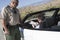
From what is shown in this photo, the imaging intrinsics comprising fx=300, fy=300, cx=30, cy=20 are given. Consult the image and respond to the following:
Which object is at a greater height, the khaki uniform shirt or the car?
the khaki uniform shirt

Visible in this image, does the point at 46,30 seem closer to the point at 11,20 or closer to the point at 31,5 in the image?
the point at 11,20

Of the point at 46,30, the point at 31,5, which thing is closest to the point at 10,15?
the point at 46,30

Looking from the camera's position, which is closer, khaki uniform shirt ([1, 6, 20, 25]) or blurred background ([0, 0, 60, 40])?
khaki uniform shirt ([1, 6, 20, 25])

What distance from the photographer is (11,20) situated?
6879mm

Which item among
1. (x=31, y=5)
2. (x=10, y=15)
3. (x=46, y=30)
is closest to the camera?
(x=46, y=30)

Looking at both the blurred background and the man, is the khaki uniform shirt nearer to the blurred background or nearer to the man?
the man

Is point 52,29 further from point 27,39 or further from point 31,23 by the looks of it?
point 31,23

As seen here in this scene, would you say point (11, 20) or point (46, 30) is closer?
point (46, 30)

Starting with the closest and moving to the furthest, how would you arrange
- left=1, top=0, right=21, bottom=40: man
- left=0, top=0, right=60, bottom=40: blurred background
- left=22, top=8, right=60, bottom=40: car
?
left=22, top=8, right=60, bottom=40: car, left=1, top=0, right=21, bottom=40: man, left=0, top=0, right=60, bottom=40: blurred background

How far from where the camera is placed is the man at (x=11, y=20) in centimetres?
677

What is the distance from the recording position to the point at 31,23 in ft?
23.2

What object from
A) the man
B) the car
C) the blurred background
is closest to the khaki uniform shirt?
the man

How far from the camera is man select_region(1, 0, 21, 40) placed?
6.77m

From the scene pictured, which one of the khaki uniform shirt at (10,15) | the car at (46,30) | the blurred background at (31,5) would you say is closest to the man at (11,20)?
the khaki uniform shirt at (10,15)
